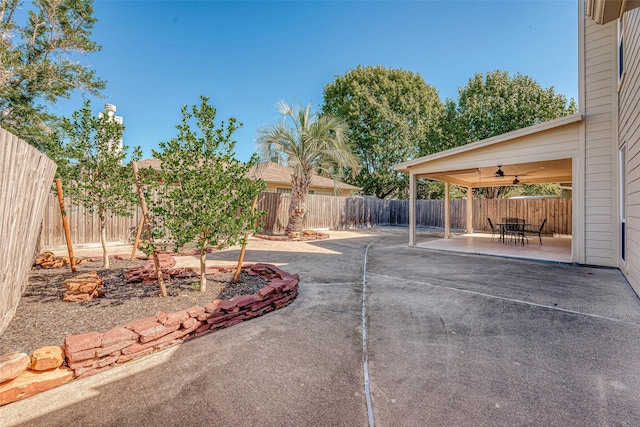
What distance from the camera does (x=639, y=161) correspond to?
12.8ft

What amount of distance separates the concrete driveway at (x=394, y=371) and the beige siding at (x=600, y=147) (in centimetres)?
245

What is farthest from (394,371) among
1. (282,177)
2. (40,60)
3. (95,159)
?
(40,60)

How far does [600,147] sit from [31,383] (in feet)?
30.1

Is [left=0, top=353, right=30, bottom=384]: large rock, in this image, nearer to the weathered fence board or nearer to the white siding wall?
the weathered fence board

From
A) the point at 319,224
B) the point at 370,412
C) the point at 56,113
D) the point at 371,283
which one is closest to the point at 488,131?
the point at 319,224

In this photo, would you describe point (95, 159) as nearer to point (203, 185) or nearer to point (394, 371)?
point (203, 185)

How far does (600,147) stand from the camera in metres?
5.95

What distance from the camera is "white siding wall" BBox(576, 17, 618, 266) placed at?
5832mm

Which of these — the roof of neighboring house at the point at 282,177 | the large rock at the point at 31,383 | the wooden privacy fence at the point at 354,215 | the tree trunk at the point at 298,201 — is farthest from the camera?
the roof of neighboring house at the point at 282,177

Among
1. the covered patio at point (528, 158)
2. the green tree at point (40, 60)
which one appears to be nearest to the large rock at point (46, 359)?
the covered patio at point (528, 158)

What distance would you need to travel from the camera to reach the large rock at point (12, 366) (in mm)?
1899

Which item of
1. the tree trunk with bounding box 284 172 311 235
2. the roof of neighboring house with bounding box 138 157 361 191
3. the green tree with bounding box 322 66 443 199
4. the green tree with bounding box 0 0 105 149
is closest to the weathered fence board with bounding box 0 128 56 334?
the tree trunk with bounding box 284 172 311 235

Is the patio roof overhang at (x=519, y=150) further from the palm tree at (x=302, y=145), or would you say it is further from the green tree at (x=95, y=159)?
the green tree at (x=95, y=159)

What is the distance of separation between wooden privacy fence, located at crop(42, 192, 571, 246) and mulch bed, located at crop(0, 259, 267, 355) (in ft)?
12.8
